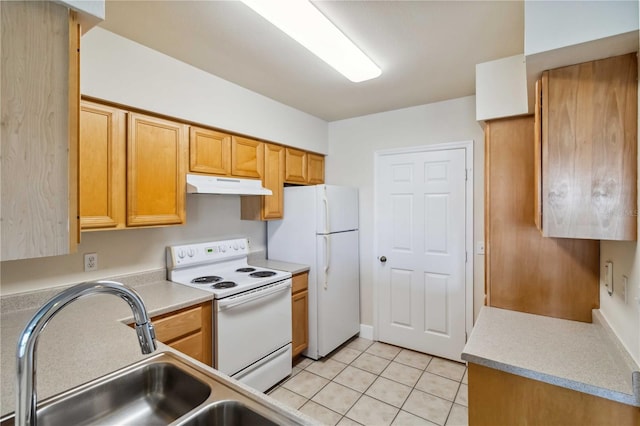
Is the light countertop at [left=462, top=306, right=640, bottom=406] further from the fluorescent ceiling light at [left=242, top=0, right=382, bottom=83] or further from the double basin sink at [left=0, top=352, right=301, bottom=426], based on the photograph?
the fluorescent ceiling light at [left=242, top=0, right=382, bottom=83]

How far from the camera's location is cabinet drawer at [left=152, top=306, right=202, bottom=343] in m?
1.79

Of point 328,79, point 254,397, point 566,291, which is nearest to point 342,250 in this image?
point 328,79

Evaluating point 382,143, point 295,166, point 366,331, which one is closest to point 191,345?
A: point 295,166

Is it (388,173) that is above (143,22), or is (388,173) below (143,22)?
below

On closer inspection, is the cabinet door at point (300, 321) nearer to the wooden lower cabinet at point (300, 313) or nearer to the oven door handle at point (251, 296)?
the wooden lower cabinet at point (300, 313)

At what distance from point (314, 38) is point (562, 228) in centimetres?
157

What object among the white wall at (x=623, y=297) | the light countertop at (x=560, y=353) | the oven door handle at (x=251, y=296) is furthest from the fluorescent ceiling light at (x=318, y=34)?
the light countertop at (x=560, y=353)

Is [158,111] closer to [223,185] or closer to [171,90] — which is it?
[171,90]

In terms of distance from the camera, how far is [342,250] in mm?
3211

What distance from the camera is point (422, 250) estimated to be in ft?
10.2

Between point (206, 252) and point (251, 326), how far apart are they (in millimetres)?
741

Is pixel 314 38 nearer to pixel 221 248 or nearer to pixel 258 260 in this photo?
pixel 221 248

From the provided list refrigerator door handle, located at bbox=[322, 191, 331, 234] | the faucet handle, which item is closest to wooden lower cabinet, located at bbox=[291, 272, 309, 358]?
refrigerator door handle, located at bbox=[322, 191, 331, 234]

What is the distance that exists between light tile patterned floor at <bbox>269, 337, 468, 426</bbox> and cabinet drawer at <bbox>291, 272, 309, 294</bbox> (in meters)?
0.70
